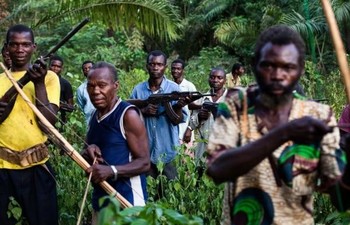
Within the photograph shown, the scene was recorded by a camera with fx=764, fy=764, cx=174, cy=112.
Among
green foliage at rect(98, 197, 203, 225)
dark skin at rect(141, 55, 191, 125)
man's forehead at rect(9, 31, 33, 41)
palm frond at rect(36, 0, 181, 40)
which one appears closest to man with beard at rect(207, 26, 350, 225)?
green foliage at rect(98, 197, 203, 225)

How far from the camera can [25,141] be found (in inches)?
201

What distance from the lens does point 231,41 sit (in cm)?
2072

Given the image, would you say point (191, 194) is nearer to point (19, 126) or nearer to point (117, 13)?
point (19, 126)

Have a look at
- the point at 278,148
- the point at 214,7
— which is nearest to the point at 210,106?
the point at 278,148

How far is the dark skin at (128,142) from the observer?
14.5ft

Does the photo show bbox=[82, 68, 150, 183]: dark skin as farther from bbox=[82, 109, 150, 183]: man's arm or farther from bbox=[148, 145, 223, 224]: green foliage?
bbox=[148, 145, 223, 224]: green foliage

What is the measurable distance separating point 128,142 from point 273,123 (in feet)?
5.93

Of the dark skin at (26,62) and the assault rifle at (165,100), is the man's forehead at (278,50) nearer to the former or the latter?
the dark skin at (26,62)

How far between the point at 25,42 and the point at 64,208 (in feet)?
5.55

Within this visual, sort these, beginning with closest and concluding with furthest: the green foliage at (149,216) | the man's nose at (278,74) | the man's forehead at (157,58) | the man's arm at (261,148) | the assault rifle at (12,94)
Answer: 1. the man's arm at (261,148)
2. the man's nose at (278,74)
3. the green foliage at (149,216)
4. the assault rifle at (12,94)
5. the man's forehead at (157,58)

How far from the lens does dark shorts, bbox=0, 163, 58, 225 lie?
5.17m

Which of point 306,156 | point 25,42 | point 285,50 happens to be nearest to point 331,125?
point 306,156

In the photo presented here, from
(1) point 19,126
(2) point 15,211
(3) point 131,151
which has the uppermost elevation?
(1) point 19,126

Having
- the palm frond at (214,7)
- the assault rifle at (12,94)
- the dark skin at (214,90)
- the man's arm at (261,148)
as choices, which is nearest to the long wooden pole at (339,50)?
the man's arm at (261,148)
